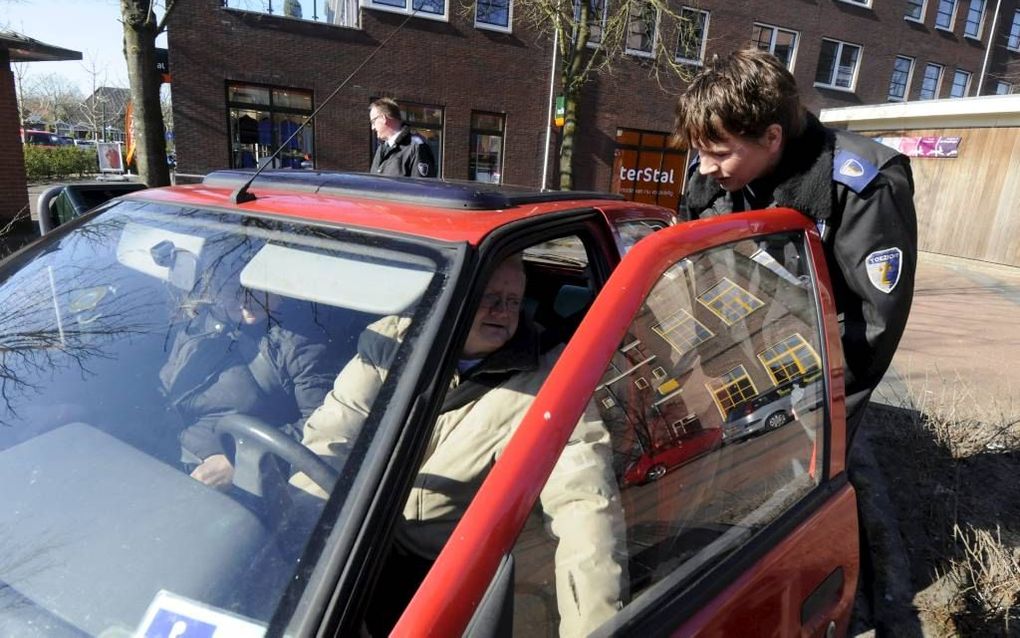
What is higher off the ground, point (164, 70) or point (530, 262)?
point (164, 70)

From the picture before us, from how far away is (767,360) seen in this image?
1.55 m

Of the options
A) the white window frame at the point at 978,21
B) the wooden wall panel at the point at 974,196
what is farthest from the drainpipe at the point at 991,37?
the wooden wall panel at the point at 974,196

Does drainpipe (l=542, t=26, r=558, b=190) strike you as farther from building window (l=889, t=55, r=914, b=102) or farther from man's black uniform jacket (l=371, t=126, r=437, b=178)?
building window (l=889, t=55, r=914, b=102)

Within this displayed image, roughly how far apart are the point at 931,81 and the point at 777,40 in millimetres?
7601

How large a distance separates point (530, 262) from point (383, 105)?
289 centimetres

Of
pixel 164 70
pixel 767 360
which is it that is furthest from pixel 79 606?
pixel 164 70

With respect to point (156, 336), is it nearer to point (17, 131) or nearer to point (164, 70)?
point (17, 131)

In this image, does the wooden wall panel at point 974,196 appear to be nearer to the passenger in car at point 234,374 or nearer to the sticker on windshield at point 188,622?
the passenger in car at point 234,374

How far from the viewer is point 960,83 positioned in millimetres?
23141

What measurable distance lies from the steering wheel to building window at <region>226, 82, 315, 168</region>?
1343cm

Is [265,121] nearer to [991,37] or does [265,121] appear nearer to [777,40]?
[777,40]

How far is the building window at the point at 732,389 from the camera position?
1428 mm

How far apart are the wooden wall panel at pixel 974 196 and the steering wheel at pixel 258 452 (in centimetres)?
1356

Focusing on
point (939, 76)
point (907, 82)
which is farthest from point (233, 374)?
point (939, 76)
